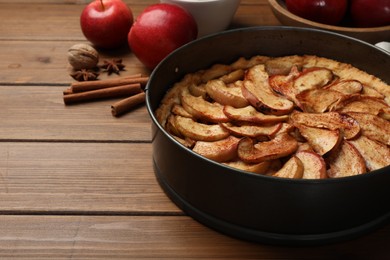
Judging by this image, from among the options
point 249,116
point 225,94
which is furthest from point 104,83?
point 249,116

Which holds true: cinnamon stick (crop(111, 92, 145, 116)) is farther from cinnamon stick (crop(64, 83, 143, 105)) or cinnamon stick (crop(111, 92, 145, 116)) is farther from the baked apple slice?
the baked apple slice

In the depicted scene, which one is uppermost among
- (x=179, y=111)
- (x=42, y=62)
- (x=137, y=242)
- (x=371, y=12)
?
(x=371, y=12)

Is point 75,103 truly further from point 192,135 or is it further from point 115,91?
point 192,135

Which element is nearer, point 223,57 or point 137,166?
point 137,166

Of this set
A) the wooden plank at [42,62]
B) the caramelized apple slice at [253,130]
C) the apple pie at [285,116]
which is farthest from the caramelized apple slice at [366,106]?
the wooden plank at [42,62]

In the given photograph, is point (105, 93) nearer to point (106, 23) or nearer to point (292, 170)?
point (106, 23)

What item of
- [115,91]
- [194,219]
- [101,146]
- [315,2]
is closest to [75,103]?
[115,91]
